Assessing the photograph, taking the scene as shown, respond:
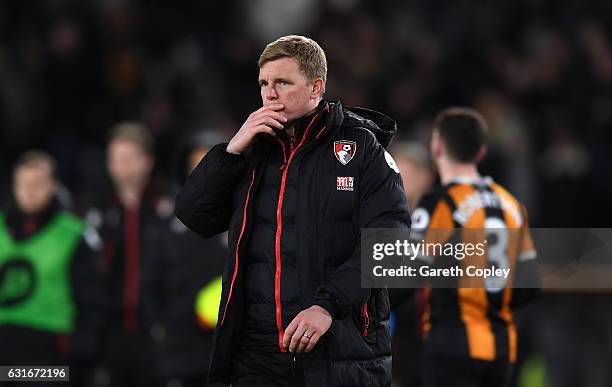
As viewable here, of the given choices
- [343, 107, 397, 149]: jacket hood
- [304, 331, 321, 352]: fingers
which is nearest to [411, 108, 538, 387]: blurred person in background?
[343, 107, 397, 149]: jacket hood

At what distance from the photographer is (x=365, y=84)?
1323cm

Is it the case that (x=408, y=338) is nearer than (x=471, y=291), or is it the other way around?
(x=471, y=291)

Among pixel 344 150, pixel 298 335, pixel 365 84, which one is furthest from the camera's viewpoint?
pixel 365 84

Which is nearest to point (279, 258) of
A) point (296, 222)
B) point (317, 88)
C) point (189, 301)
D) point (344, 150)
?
point (296, 222)

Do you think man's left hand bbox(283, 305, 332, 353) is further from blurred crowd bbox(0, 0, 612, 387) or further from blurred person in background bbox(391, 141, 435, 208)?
blurred crowd bbox(0, 0, 612, 387)

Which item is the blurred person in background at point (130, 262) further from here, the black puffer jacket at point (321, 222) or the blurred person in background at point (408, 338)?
the black puffer jacket at point (321, 222)

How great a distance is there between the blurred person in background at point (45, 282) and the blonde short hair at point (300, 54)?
11.7 feet

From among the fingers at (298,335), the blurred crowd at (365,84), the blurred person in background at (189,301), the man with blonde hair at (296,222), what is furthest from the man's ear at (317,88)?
the blurred crowd at (365,84)

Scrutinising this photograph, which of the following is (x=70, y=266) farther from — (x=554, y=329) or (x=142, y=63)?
(x=142, y=63)

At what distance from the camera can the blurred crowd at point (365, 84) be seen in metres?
10.5

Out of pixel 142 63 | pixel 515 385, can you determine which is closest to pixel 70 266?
pixel 515 385

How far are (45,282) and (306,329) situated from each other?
12.4ft

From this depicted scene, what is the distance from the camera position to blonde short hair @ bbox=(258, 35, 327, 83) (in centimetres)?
452

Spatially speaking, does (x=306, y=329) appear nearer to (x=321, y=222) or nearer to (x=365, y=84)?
(x=321, y=222)
